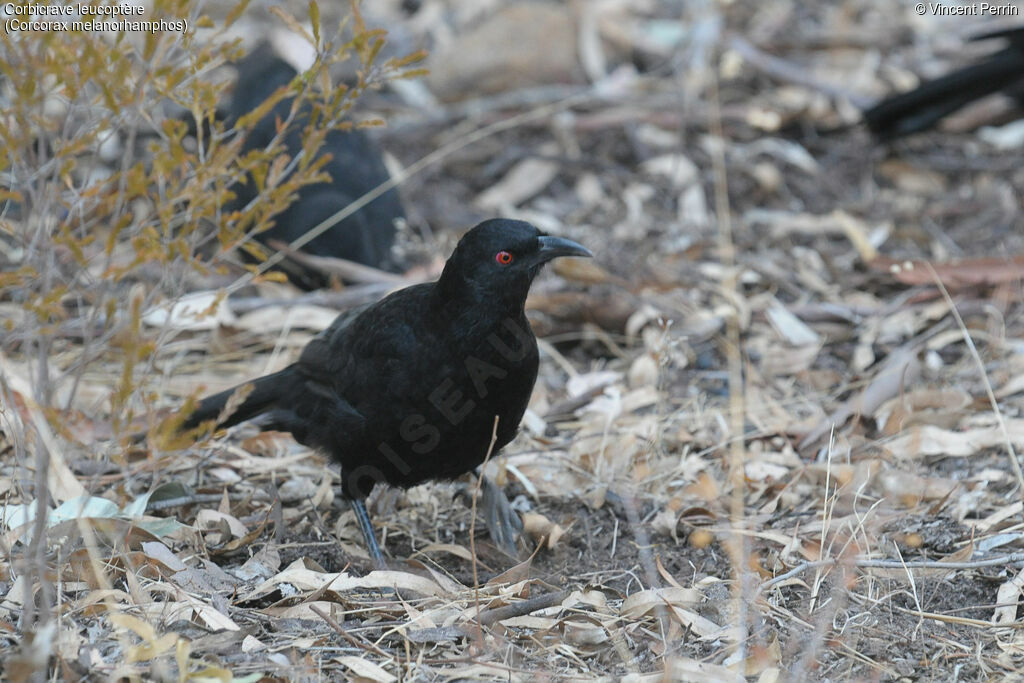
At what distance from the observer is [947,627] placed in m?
2.90

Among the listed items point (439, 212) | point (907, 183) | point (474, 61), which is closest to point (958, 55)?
point (907, 183)

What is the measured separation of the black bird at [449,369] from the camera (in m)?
3.25

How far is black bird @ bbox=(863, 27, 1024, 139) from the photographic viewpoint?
6238mm

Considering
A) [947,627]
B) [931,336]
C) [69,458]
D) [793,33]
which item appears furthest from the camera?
[793,33]

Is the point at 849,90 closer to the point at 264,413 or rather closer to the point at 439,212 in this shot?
the point at 439,212

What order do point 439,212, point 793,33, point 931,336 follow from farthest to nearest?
1. point 793,33
2. point 439,212
3. point 931,336

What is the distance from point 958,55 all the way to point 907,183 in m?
1.50

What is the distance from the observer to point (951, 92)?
6.38 m

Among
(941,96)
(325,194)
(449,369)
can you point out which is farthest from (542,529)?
(941,96)

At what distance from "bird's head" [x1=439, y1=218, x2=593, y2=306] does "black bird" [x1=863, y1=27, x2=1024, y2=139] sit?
3914mm

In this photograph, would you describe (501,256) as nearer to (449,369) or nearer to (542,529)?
(449,369)

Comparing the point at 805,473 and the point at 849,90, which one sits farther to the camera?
the point at 849,90

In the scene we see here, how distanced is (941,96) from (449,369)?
4.44 meters

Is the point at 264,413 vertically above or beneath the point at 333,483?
above
